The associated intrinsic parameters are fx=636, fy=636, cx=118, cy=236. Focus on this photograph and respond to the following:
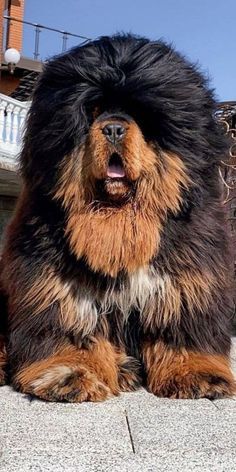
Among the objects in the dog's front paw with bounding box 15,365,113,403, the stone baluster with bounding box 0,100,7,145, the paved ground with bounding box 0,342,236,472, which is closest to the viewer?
the paved ground with bounding box 0,342,236,472

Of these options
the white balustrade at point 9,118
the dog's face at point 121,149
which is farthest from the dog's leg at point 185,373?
the white balustrade at point 9,118

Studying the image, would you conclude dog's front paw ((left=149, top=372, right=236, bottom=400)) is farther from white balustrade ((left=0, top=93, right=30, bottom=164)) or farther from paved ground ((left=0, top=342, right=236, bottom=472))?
white balustrade ((left=0, top=93, right=30, bottom=164))

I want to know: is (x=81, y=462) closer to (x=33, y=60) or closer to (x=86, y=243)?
(x=86, y=243)

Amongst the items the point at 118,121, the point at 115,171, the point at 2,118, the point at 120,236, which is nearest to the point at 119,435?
the point at 120,236

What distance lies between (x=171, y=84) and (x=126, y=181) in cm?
31

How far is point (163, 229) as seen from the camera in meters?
1.84

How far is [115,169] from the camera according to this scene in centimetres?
175

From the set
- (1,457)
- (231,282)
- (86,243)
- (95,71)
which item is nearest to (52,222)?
(86,243)

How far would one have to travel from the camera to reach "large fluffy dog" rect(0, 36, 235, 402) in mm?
1764

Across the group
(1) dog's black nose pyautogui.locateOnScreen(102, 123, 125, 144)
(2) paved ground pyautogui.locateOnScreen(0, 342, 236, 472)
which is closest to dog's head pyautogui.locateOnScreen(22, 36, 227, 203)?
(1) dog's black nose pyautogui.locateOnScreen(102, 123, 125, 144)

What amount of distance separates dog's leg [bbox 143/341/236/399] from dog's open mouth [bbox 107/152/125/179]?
0.55m

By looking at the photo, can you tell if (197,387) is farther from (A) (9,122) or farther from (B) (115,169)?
(A) (9,122)

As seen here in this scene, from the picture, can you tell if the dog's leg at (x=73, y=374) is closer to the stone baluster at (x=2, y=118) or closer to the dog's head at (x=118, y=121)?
the dog's head at (x=118, y=121)

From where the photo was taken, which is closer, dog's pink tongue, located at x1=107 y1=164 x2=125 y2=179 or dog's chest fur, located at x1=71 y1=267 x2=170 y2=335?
dog's pink tongue, located at x1=107 y1=164 x2=125 y2=179
